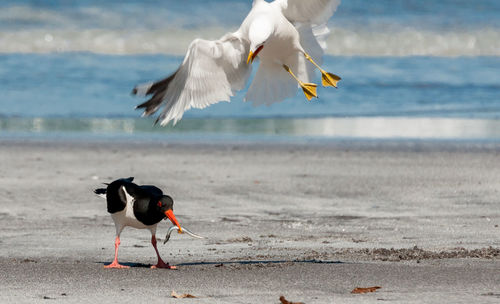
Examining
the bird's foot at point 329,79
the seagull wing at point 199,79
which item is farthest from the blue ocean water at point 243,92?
the seagull wing at point 199,79

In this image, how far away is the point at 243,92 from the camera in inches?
747

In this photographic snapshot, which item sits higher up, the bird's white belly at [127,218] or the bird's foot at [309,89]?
the bird's foot at [309,89]

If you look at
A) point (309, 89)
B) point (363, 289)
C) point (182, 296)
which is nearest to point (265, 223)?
point (309, 89)

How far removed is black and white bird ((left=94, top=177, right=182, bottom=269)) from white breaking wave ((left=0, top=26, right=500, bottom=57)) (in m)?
21.7

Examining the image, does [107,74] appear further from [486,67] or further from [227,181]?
[227,181]

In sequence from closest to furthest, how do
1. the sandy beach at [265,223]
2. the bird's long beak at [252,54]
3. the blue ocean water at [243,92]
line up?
the sandy beach at [265,223] → the bird's long beak at [252,54] → the blue ocean water at [243,92]

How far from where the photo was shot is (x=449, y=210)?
8.37 m

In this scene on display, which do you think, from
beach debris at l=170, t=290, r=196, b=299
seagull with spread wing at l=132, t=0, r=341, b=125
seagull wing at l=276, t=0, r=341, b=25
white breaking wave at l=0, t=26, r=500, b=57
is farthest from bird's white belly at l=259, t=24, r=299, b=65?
white breaking wave at l=0, t=26, r=500, b=57

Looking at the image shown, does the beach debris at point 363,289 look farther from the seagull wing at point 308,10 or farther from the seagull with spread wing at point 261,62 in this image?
the seagull wing at point 308,10

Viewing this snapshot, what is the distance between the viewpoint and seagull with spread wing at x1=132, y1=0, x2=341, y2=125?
22.9ft

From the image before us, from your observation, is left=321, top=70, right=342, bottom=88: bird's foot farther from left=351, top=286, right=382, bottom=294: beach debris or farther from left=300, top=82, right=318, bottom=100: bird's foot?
left=351, top=286, right=382, bottom=294: beach debris

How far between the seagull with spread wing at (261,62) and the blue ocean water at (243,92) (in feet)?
20.6

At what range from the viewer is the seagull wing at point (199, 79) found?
6.98 meters

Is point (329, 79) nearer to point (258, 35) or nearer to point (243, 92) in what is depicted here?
point (258, 35)
